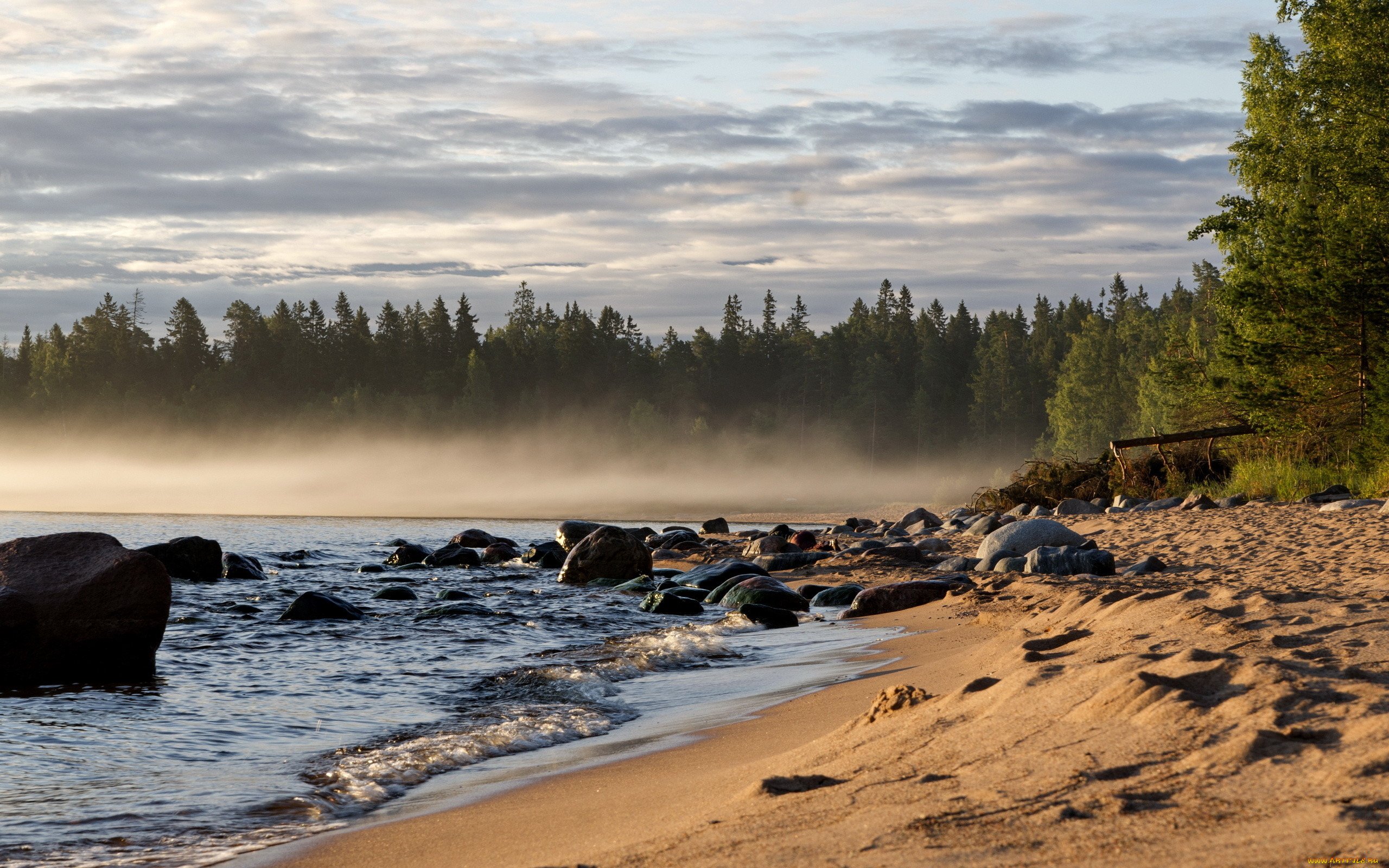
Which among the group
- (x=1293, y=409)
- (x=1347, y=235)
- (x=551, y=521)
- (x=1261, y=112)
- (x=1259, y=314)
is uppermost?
(x=1261, y=112)

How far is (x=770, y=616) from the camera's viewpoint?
12312mm

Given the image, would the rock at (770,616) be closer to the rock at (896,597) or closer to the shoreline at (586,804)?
the rock at (896,597)

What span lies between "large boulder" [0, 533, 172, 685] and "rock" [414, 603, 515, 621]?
4.25m

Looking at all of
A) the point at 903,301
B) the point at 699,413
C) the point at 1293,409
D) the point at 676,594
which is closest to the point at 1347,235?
the point at 1293,409

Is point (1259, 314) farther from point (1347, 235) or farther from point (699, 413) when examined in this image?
point (699, 413)

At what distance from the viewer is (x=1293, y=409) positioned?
72.3 feet

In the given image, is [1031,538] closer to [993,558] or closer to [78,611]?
[993,558]

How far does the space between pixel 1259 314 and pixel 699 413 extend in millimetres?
86728

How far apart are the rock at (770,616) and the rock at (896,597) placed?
746 mm

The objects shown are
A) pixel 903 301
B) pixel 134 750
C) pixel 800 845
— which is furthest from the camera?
pixel 903 301

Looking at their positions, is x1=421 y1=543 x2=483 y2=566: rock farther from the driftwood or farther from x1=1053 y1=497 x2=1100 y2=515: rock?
the driftwood

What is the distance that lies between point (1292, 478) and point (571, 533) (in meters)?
15.5

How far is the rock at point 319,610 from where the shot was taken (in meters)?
12.9

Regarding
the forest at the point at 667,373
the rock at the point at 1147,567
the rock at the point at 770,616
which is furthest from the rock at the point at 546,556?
the forest at the point at 667,373
